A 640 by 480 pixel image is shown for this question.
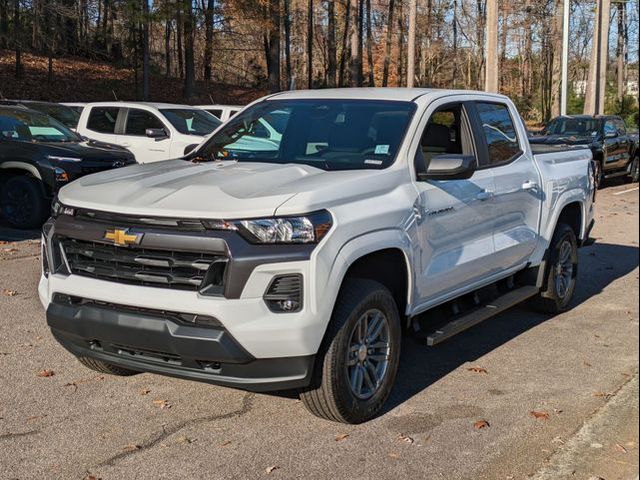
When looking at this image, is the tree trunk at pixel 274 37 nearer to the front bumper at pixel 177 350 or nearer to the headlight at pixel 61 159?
the headlight at pixel 61 159

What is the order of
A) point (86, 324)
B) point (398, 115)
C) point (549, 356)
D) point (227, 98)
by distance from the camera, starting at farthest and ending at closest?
point (227, 98), point (549, 356), point (398, 115), point (86, 324)

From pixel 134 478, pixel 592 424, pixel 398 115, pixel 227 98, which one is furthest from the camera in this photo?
pixel 227 98

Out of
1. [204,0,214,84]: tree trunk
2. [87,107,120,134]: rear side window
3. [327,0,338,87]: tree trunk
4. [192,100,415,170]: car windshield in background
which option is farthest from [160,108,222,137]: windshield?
[327,0,338,87]: tree trunk

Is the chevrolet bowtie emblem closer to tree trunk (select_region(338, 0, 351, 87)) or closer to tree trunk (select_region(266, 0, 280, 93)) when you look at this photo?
tree trunk (select_region(266, 0, 280, 93))

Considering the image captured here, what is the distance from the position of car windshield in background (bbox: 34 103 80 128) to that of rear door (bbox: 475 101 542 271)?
10530 mm

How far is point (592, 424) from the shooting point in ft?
15.0

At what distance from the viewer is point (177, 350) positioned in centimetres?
390

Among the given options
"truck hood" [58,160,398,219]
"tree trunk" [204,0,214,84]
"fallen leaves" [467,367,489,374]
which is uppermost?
"tree trunk" [204,0,214,84]

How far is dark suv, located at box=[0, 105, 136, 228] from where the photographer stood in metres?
10.6

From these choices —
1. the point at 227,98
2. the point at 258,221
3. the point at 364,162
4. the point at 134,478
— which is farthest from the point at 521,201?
the point at 227,98

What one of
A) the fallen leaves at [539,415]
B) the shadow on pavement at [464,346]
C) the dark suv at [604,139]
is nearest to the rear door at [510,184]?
the shadow on pavement at [464,346]

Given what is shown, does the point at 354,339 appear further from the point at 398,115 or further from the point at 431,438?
the point at 398,115

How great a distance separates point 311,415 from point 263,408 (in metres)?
0.31

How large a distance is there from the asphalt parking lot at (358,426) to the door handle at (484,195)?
1.25 metres
